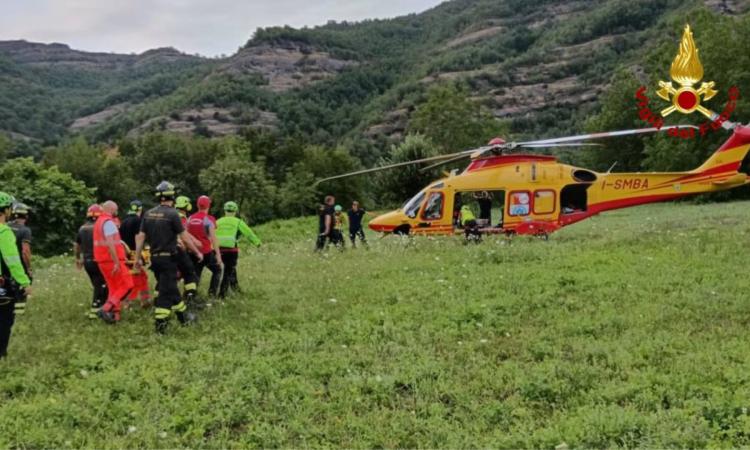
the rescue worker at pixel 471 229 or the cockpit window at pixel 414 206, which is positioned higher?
the cockpit window at pixel 414 206

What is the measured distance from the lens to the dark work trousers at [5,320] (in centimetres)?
741

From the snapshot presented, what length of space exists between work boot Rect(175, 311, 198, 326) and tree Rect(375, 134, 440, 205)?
118 ft

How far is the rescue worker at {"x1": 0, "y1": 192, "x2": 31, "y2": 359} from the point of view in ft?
23.9

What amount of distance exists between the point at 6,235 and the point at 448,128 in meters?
54.3

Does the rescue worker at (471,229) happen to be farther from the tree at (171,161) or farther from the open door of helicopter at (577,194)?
the tree at (171,161)

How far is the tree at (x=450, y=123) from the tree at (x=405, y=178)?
13.2m

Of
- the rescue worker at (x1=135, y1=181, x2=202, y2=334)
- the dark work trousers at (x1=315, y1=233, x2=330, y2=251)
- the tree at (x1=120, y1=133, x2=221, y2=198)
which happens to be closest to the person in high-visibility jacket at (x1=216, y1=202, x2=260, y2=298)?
the rescue worker at (x1=135, y1=181, x2=202, y2=334)

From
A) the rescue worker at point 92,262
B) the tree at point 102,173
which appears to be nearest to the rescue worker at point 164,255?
the rescue worker at point 92,262

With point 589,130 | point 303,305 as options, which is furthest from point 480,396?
point 589,130

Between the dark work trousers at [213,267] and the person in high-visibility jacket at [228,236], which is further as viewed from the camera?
the person in high-visibility jacket at [228,236]

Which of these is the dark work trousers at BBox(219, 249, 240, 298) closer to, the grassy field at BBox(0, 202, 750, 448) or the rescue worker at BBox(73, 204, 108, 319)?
the grassy field at BBox(0, 202, 750, 448)

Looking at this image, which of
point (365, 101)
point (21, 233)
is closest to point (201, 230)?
point (21, 233)

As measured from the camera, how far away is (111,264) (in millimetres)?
9617

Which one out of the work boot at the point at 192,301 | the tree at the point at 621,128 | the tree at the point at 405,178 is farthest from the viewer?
the tree at the point at 621,128
